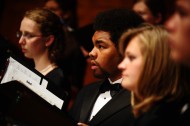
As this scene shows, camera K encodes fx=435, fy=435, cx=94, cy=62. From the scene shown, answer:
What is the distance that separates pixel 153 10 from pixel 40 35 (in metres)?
0.97

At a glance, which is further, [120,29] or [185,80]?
[120,29]

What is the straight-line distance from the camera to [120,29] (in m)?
2.21

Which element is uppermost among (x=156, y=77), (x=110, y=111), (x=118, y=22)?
(x=118, y=22)

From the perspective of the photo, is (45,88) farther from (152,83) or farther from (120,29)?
(152,83)

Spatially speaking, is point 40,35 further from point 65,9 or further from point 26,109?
point 26,109

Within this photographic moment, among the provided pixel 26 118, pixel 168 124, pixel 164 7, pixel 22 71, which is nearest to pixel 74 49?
pixel 164 7

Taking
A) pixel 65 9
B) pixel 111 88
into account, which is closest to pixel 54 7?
pixel 65 9

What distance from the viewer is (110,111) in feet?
6.80

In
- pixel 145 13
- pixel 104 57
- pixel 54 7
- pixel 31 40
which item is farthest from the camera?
pixel 54 7

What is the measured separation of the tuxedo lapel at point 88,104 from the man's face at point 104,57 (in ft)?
0.34

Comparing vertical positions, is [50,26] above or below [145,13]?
below

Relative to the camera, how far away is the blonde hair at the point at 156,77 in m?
1.59

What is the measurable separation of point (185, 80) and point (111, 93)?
0.67 meters

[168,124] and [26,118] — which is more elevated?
[26,118]
